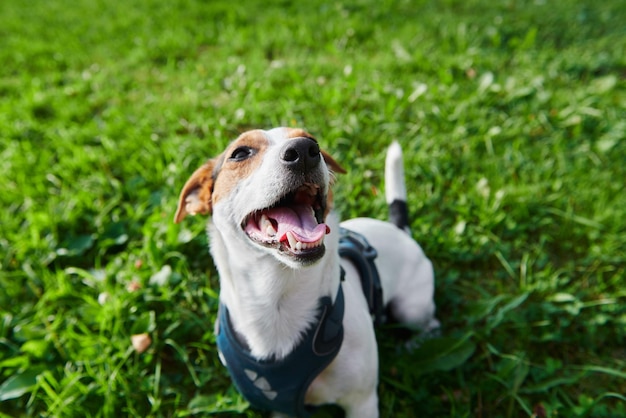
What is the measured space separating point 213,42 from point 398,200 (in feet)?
11.7

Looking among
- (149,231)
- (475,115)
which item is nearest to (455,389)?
(149,231)

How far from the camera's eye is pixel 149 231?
117 inches

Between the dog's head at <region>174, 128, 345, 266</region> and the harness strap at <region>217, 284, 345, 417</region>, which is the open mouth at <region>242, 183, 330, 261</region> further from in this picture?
the harness strap at <region>217, 284, 345, 417</region>

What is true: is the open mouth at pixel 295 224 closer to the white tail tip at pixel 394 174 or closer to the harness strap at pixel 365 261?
the harness strap at pixel 365 261

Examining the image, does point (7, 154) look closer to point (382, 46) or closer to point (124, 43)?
point (124, 43)

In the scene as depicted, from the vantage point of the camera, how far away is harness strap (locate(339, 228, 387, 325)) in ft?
7.07

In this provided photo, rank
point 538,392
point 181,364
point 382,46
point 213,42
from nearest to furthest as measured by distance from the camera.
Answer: point 538,392 < point 181,364 < point 382,46 < point 213,42

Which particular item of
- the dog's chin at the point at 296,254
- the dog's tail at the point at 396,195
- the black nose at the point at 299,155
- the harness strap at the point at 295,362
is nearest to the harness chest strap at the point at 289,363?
the harness strap at the point at 295,362

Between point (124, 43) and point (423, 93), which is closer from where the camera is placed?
point (423, 93)

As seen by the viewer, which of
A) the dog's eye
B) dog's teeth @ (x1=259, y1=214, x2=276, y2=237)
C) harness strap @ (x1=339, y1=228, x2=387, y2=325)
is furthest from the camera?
harness strap @ (x1=339, y1=228, x2=387, y2=325)

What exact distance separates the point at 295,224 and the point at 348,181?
1750 millimetres

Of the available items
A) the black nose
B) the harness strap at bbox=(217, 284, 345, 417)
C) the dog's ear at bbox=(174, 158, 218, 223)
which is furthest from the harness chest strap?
the black nose

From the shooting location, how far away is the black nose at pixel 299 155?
158cm

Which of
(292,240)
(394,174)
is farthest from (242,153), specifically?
(394,174)
